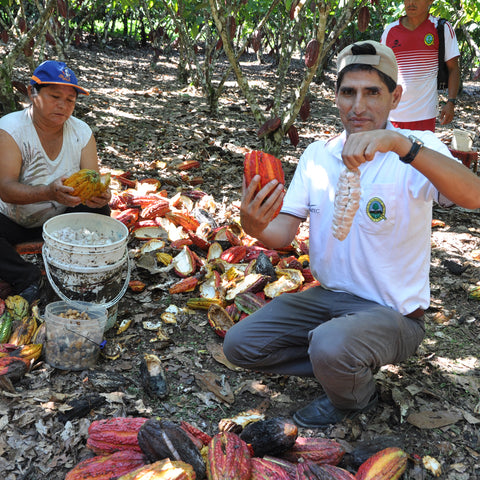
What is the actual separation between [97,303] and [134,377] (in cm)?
51

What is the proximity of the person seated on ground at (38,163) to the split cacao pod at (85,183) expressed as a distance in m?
0.06

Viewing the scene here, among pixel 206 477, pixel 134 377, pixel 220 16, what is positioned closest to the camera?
pixel 206 477

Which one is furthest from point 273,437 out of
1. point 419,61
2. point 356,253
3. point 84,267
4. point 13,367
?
point 419,61

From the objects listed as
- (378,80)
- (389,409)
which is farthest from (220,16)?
(389,409)

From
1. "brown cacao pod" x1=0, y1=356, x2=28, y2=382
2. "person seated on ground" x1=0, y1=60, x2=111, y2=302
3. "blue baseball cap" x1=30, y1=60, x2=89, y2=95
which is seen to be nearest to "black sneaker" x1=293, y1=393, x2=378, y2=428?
"brown cacao pod" x1=0, y1=356, x2=28, y2=382

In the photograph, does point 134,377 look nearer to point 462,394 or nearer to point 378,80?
point 462,394

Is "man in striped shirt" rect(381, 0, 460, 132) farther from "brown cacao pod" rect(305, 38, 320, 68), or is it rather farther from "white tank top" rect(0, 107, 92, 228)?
"white tank top" rect(0, 107, 92, 228)

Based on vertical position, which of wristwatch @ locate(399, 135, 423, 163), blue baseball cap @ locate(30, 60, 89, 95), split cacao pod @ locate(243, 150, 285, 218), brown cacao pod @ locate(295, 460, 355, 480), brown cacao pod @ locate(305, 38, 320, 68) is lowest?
brown cacao pod @ locate(295, 460, 355, 480)

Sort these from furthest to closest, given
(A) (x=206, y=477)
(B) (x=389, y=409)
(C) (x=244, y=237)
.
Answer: (C) (x=244, y=237), (B) (x=389, y=409), (A) (x=206, y=477)

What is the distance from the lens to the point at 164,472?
161cm

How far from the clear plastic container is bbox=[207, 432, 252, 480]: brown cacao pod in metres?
0.95

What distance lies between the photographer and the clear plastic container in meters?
2.42

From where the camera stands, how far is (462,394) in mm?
2418

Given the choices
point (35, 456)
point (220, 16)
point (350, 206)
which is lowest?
point (35, 456)
